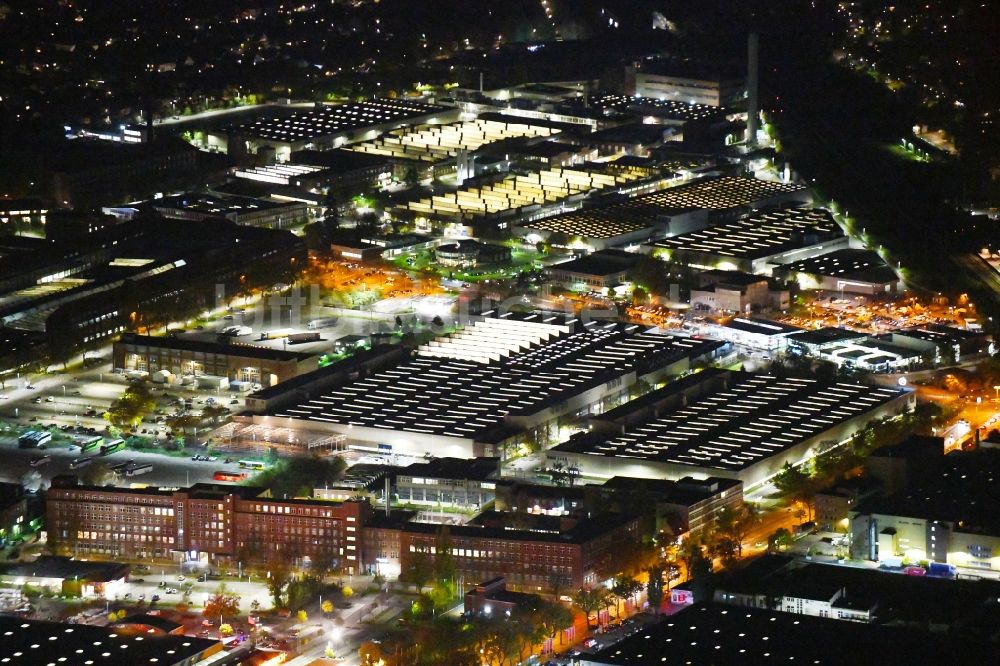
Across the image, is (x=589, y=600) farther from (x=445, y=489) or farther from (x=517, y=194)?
(x=517, y=194)

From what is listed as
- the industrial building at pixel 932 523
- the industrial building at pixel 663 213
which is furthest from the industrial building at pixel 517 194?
the industrial building at pixel 932 523

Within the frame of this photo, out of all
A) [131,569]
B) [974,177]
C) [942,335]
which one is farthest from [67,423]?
[974,177]

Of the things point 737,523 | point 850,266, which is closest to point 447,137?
point 850,266

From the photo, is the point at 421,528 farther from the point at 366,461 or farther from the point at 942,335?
the point at 942,335

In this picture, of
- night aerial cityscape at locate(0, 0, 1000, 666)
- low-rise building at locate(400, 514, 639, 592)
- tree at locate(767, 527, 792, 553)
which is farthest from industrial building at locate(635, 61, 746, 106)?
low-rise building at locate(400, 514, 639, 592)

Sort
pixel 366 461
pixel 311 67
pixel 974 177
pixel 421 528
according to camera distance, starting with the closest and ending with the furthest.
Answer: pixel 421 528 → pixel 366 461 → pixel 974 177 → pixel 311 67

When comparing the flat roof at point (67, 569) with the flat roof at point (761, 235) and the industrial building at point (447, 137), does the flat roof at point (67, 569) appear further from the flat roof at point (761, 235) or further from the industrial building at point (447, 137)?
the industrial building at point (447, 137)

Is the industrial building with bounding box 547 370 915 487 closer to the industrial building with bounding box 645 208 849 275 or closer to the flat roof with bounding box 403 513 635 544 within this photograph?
the flat roof with bounding box 403 513 635 544
